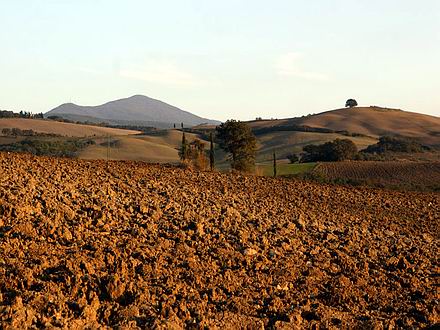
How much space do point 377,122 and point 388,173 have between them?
93146mm

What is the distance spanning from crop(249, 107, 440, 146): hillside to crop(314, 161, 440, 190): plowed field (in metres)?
60.7

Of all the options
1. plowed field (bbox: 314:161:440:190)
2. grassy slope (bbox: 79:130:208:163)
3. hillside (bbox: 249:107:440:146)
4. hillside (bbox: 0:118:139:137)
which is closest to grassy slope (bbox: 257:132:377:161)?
hillside (bbox: 249:107:440:146)

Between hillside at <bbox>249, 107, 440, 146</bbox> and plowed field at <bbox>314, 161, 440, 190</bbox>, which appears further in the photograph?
hillside at <bbox>249, 107, 440, 146</bbox>

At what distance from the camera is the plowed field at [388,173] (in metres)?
48.5

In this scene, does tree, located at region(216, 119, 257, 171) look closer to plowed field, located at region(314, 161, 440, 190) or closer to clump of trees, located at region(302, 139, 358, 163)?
plowed field, located at region(314, 161, 440, 190)

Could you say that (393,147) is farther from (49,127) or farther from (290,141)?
(49,127)

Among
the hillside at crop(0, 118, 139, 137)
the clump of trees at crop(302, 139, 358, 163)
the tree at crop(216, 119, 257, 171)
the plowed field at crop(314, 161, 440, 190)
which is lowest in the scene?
the plowed field at crop(314, 161, 440, 190)

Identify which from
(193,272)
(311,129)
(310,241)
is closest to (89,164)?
(310,241)

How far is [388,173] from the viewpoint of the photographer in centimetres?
5672

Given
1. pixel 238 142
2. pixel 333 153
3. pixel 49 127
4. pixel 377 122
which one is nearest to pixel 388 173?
pixel 238 142

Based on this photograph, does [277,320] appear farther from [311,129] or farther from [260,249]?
[311,129]

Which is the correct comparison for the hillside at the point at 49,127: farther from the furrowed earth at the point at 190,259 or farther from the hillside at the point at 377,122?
the furrowed earth at the point at 190,259

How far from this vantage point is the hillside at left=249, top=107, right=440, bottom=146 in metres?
131

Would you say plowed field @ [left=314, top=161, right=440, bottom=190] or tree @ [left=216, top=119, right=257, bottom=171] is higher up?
tree @ [left=216, top=119, right=257, bottom=171]
